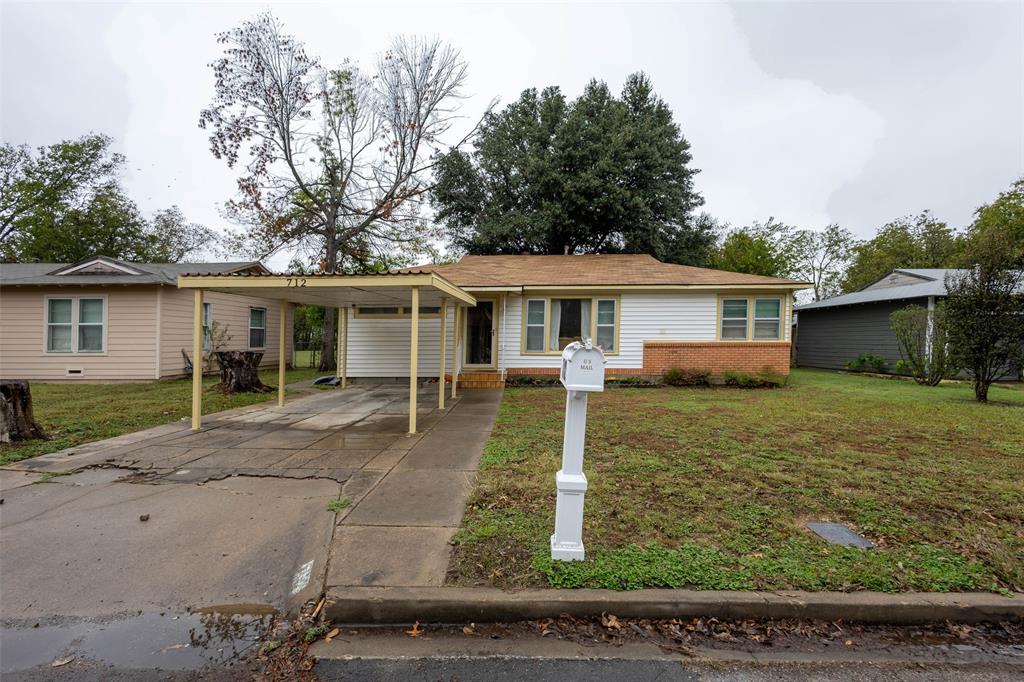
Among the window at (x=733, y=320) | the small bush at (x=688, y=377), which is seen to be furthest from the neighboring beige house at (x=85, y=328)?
the window at (x=733, y=320)

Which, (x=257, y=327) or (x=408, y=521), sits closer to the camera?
(x=408, y=521)

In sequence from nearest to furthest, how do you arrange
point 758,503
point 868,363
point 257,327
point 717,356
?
point 758,503 < point 717,356 < point 868,363 < point 257,327

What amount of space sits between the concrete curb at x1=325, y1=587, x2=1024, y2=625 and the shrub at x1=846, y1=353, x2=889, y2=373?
1689 cm

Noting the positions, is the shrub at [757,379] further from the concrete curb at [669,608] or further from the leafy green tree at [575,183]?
the concrete curb at [669,608]

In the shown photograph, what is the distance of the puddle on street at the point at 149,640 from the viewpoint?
7.25 ft

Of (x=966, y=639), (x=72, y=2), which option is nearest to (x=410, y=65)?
(x=72, y=2)

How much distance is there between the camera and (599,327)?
13047 mm

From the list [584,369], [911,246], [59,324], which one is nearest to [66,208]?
[59,324]

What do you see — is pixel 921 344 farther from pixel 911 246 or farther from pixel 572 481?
pixel 911 246

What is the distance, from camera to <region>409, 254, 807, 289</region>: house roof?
12484mm

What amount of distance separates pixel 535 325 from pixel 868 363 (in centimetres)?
1277

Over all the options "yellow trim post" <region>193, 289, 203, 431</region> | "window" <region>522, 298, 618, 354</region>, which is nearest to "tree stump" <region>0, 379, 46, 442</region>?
"yellow trim post" <region>193, 289, 203, 431</region>

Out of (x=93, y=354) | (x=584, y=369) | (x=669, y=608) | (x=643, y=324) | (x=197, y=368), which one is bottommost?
(x=669, y=608)

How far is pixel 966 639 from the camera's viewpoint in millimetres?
2391
